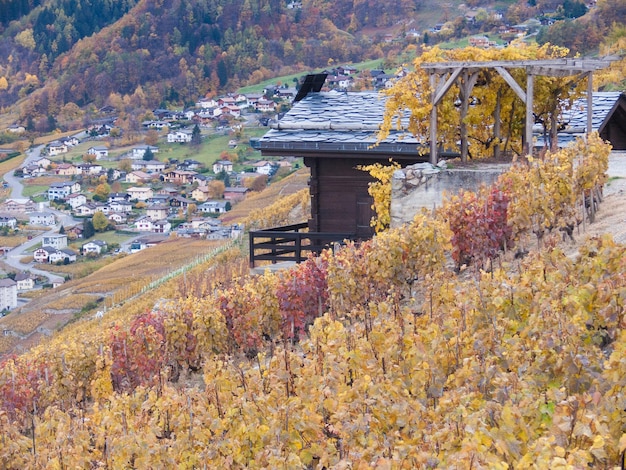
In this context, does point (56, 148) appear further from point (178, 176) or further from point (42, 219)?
point (42, 219)

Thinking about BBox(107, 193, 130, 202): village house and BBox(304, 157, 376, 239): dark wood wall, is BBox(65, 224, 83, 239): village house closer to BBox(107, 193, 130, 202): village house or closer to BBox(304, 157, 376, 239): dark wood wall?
BBox(107, 193, 130, 202): village house

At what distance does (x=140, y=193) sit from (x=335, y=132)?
95.6 metres

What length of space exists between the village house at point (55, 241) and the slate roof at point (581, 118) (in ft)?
250

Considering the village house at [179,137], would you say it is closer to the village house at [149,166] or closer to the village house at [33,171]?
the village house at [149,166]

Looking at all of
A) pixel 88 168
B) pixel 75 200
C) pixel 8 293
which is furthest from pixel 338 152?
pixel 88 168

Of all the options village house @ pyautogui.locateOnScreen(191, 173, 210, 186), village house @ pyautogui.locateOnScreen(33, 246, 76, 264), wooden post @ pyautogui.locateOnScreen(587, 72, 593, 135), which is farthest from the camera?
village house @ pyautogui.locateOnScreen(191, 173, 210, 186)

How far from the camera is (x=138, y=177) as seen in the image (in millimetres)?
116812

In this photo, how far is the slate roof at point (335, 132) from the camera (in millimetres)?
17484

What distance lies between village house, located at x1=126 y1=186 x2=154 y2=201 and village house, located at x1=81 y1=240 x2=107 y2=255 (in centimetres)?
2078

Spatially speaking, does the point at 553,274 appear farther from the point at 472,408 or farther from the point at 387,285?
the point at 387,285

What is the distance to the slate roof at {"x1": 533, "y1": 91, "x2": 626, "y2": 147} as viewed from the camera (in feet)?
55.4

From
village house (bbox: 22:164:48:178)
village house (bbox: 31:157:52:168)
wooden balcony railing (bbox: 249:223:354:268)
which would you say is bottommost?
village house (bbox: 22:164:48:178)

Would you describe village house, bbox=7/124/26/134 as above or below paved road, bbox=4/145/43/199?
above

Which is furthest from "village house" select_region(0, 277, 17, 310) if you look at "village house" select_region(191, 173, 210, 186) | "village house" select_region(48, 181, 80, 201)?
"village house" select_region(48, 181, 80, 201)
